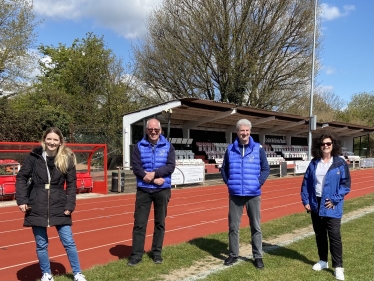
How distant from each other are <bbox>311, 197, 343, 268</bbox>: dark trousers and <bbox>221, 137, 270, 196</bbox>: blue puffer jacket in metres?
0.81

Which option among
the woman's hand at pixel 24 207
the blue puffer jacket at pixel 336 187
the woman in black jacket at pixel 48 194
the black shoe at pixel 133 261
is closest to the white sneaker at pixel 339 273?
the blue puffer jacket at pixel 336 187

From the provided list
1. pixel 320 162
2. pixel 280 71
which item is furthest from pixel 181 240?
pixel 280 71

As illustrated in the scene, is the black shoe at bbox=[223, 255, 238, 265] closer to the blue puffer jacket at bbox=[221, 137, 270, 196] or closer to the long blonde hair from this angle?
→ the blue puffer jacket at bbox=[221, 137, 270, 196]

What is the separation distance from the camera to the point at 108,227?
8.03 m

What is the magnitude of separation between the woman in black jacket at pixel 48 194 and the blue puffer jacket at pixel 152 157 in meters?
1.02

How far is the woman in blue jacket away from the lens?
4.75 m

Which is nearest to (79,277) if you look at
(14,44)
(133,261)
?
(133,261)

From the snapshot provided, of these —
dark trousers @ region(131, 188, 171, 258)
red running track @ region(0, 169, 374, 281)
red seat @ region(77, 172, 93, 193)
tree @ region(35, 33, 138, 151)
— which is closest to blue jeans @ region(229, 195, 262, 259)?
dark trousers @ region(131, 188, 171, 258)

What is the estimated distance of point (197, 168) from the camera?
17.9 m

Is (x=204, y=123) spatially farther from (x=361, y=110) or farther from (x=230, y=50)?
(x=361, y=110)

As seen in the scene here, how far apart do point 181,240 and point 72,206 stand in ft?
10.3

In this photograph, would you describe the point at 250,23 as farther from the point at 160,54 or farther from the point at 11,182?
the point at 11,182

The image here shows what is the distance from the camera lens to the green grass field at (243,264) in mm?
4547

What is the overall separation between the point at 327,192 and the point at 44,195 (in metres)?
3.39
